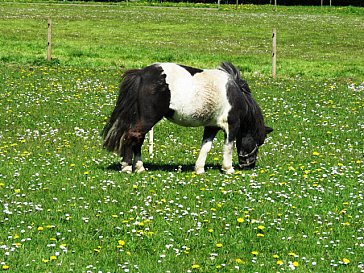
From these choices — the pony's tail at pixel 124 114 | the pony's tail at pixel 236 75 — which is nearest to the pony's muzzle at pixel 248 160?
the pony's tail at pixel 236 75

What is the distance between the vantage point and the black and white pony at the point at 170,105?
48.1 ft

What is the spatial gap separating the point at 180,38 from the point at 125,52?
13.8 m

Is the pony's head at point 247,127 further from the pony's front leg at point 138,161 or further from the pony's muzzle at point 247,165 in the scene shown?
the pony's front leg at point 138,161

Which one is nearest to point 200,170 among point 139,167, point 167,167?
point 167,167

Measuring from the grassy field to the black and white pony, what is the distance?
0.65 metres

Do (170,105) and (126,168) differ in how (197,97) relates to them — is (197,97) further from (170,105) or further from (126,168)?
(126,168)

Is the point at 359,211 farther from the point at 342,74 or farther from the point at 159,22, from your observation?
the point at 159,22

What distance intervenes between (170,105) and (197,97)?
0.59 meters

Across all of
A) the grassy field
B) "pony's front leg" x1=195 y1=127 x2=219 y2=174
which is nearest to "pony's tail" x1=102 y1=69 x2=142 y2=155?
the grassy field

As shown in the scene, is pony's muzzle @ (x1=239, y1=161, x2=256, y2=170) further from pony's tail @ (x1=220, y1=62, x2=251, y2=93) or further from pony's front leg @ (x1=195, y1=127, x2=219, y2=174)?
pony's tail @ (x1=220, y1=62, x2=251, y2=93)

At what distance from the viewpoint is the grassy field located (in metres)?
10.1

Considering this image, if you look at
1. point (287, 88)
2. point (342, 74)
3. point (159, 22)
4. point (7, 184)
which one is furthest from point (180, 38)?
point (7, 184)

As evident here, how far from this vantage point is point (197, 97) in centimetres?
1483

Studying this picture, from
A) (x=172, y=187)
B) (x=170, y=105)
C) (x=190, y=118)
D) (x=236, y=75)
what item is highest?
(x=236, y=75)
